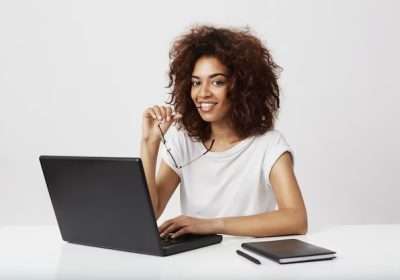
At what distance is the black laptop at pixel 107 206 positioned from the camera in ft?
5.57

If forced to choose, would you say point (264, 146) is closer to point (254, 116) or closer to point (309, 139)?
point (254, 116)

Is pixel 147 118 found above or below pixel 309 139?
above

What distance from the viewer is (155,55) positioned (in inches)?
161

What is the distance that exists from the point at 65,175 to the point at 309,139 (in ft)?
7.72

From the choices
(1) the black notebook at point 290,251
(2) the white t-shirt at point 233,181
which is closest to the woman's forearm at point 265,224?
(1) the black notebook at point 290,251

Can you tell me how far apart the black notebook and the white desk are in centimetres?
2

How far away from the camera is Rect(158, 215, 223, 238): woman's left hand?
1910 mm

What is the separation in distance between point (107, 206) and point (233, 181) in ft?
3.16

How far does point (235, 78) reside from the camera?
2619mm

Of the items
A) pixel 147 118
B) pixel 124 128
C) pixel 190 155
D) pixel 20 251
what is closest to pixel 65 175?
pixel 20 251

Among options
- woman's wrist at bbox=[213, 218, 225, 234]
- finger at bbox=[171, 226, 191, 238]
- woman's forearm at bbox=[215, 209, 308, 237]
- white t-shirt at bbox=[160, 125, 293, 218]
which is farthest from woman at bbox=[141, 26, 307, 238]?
finger at bbox=[171, 226, 191, 238]

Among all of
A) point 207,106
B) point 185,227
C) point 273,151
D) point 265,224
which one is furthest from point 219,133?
point 185,227

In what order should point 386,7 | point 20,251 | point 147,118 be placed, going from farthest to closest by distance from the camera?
point 386,7 < point 147,118 < point 20,251

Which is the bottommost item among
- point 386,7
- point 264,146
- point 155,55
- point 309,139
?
point 309,139
